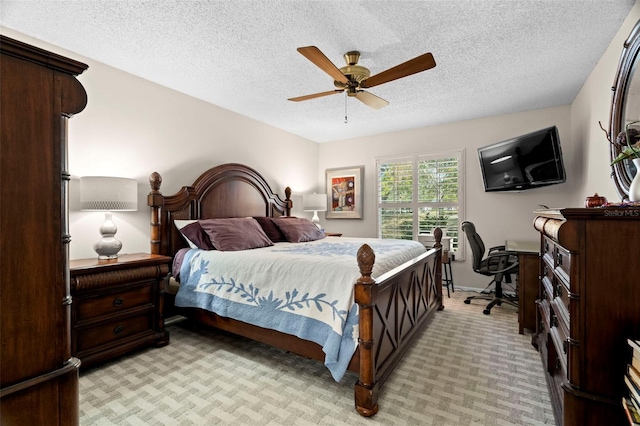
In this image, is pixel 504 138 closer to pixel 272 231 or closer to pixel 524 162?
pixel 524 162

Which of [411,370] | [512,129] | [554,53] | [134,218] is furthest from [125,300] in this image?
[512,129]

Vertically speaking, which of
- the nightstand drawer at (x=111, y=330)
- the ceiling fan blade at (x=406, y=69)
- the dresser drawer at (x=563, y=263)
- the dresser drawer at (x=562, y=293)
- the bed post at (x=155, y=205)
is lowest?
the nightstand drawer at (x=111, y=330)

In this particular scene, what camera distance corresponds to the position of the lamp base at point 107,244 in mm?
2496

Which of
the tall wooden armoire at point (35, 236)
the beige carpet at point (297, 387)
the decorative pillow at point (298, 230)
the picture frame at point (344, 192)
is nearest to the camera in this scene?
the tall wooden armoire at point (35, 236)

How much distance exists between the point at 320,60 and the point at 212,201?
88.9 inches

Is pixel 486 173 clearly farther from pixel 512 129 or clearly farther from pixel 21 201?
pixel 21 201

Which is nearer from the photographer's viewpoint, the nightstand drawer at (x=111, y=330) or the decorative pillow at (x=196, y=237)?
the nightstand drawer at (x=111, y=330)

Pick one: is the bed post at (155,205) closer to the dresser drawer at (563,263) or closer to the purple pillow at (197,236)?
the purple pillow at (197,236)

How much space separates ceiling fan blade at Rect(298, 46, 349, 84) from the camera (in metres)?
1.92

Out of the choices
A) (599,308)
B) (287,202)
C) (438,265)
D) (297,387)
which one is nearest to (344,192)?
(287,202)

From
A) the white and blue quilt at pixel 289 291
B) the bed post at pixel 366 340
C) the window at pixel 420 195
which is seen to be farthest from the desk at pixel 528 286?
the bed post at pixel 366 340

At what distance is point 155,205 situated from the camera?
3051 mm

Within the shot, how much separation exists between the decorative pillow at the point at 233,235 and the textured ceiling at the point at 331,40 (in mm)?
1495

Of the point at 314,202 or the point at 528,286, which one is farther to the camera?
the point at 314,202
